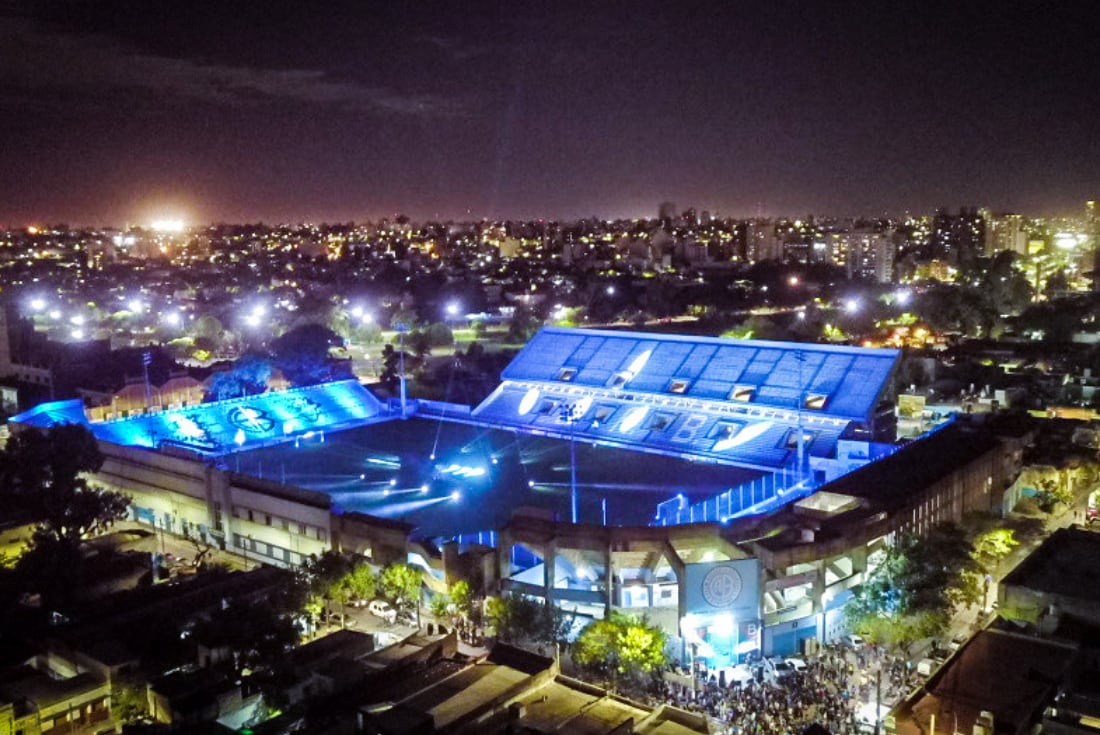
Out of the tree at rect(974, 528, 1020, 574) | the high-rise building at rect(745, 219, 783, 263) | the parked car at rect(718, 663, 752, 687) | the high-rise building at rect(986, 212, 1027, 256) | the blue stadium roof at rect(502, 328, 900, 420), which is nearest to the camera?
the parked car at rect(718, 663, 752, 687)

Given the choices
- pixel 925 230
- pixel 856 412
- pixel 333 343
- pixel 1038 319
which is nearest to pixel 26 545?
pixel 856 412

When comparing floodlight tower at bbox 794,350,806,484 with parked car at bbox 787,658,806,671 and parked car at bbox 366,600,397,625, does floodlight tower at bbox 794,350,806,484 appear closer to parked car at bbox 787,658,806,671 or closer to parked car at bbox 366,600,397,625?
parked car at bbox 787,658,806,671

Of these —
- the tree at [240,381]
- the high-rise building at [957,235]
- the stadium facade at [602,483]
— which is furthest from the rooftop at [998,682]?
the high-rise building at [957,235]

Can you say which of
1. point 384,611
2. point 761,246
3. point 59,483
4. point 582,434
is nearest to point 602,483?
point 582,434

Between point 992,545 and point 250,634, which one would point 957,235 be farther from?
point 250,634

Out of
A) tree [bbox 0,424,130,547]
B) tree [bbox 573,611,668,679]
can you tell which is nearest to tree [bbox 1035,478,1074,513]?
tree [bbox 573,611,668,679]
